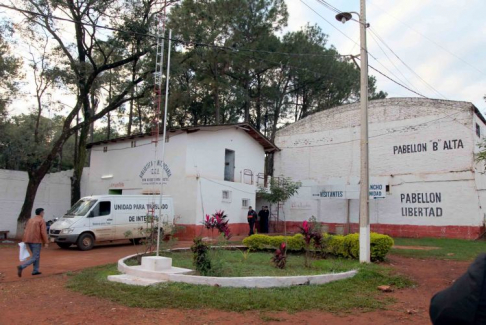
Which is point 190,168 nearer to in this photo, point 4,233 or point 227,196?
point 227,196

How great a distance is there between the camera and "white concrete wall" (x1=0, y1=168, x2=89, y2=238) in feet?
70.7

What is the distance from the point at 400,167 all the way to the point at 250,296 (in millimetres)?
18466

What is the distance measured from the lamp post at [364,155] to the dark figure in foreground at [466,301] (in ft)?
32.0

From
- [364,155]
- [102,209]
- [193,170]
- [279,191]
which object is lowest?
[102,209]

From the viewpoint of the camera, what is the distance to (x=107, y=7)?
63.4 ft

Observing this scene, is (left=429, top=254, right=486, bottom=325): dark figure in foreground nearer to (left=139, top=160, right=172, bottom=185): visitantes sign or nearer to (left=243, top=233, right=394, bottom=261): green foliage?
(left=243, top=233, right=394, bottom=261): green foliage

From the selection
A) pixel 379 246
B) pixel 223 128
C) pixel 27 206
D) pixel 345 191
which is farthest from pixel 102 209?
pixel 345 191

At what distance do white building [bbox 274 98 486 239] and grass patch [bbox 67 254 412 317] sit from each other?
46.6 ft

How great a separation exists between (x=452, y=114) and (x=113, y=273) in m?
19.4

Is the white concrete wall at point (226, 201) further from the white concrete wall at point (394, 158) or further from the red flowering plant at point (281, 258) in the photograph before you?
the red flowering plant at point (281, 258)

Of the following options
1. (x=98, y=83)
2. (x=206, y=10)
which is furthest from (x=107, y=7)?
(x=206, y=10)

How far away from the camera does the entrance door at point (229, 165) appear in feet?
79.0

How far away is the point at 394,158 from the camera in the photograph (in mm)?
23516

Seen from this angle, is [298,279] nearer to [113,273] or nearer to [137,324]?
[137,324]
